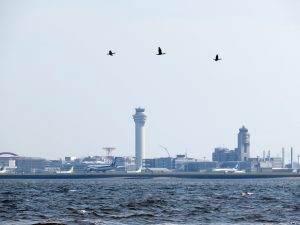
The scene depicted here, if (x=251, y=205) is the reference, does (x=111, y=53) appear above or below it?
above

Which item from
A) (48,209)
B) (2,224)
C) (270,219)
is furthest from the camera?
(48,209)

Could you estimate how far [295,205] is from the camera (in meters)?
109

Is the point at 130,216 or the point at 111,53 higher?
the point at 111,53

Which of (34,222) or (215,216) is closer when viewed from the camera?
(34,222)

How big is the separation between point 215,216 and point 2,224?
24.0m

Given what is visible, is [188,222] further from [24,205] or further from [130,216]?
[24,205]

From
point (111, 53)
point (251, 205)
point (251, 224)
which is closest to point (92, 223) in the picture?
point (251, 224)

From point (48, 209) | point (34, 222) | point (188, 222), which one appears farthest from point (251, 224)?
point (48, 209)

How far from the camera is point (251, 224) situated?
78.2 meters

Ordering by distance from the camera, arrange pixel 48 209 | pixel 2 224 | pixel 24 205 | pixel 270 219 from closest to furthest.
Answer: pixel 2 224, pixel 270 219, pixel 48 209, pixel 24 205

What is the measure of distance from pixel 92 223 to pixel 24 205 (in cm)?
2961

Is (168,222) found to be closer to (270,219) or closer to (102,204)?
(270,219)

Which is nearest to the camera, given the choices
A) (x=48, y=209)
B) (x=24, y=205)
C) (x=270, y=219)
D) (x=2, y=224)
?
(x=2, y=224)

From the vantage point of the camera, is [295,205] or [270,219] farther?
[295,205]
